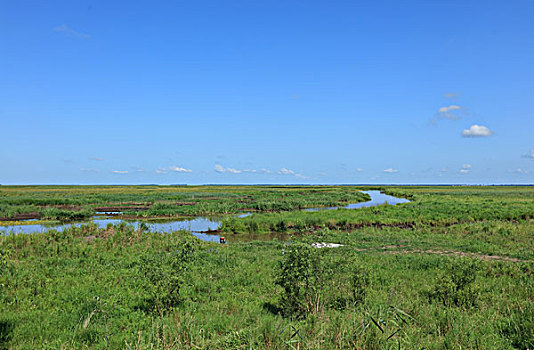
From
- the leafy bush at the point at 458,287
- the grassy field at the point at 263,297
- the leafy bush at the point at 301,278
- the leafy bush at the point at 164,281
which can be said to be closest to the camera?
the grassy field at the point at 263,297

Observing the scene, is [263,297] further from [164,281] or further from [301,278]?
[164,281]

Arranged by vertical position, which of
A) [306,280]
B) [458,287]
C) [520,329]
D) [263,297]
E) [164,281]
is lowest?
[263,297]

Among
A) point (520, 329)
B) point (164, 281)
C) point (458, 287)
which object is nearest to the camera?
point (520, 329)

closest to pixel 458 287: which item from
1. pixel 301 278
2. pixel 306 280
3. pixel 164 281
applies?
pixel 306 280

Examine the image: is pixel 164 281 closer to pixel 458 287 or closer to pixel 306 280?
pixel 306 280

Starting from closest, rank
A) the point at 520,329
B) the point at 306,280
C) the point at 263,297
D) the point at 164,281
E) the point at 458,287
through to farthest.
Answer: the point at 520,329 < the point at 306,280 < the point at 164,281 < the point at 458,287 < the point at 263,297

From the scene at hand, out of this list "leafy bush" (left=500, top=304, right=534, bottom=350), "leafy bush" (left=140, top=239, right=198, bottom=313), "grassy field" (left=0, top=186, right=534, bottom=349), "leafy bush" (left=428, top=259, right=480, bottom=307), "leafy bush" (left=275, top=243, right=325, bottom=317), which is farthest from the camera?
"leafy bush" (left=428, top=259, right=480, bottom=307)

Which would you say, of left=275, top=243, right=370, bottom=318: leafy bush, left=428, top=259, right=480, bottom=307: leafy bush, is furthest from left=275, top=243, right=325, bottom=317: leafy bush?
left=428, top=259, right=480, bottom=307: leafy bush

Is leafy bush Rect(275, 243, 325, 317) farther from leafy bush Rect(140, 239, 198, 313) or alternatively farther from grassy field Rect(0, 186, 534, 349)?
leafy bush Rect(140, 239, 198, 313)

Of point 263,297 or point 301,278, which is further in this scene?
point 263,297

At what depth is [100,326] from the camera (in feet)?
24.1

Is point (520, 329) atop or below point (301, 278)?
below

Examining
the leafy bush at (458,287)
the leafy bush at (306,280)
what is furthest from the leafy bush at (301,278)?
the leafy bush at (458,287)

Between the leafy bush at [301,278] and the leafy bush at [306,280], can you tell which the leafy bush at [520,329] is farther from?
the leafy bush at [301,278]
